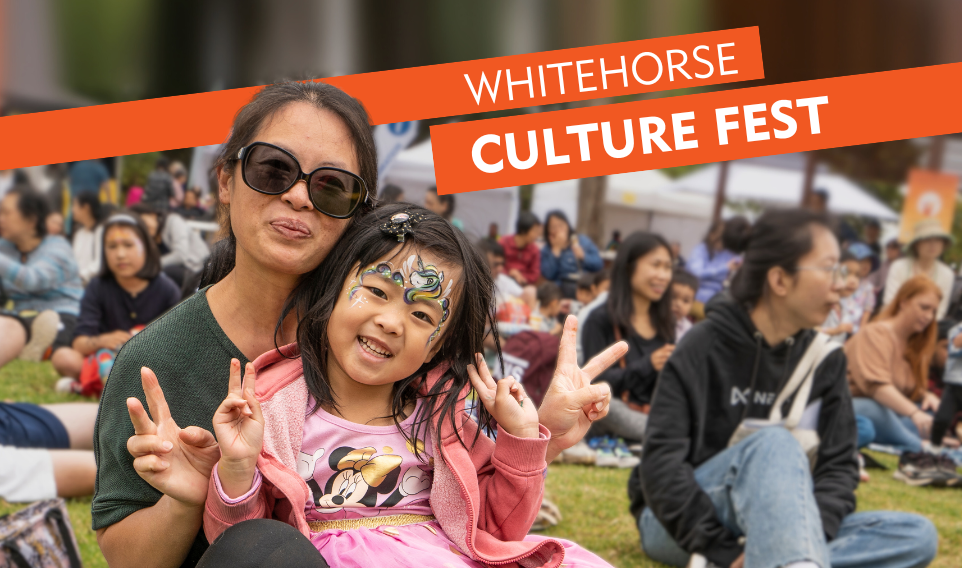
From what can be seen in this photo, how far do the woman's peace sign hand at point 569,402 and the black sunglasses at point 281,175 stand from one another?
66cm

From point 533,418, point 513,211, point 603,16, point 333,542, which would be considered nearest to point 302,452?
point 333,542

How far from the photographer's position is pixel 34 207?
299 inches

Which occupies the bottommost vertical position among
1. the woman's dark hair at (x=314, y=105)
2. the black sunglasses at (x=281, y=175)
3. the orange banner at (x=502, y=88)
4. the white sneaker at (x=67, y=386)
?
the white sneaker at (x=67, y=386)

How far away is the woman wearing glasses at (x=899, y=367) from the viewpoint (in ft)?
23.3

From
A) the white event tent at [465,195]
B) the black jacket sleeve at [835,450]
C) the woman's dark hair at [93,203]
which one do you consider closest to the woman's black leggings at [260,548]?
the black jacket sleeve at [835,450]

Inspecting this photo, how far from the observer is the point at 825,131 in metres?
5.85

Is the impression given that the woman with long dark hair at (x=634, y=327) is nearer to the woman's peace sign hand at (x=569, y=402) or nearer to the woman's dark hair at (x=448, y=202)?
the woman's dark hair at (x=448, y=202)

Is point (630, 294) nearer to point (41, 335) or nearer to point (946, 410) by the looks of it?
point (946, 410)

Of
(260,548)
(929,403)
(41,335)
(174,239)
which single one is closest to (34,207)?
(41,335)

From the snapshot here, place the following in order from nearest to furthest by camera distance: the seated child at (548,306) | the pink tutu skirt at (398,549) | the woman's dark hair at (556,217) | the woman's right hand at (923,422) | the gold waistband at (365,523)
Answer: the pink tutu skirt at (398,549), the gold waistband at (365,523), the woman's right hand at (923,422), the seated child at (548,306), the woman's dark hair at (556,217)

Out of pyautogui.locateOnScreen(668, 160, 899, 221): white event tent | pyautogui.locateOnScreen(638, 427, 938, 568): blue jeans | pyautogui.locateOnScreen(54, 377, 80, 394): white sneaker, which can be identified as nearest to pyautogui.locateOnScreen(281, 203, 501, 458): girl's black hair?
pyautogui.locateOnScreen(638, 427, 938, 568): blue jeans

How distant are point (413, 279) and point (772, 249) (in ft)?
8.05

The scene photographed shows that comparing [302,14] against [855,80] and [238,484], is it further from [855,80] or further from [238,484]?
[238,484]

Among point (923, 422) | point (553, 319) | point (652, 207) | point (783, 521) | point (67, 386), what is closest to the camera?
point (783, 521)
